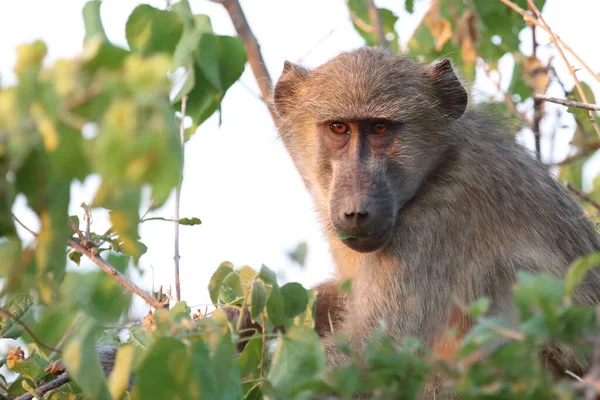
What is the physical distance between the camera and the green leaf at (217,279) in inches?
151

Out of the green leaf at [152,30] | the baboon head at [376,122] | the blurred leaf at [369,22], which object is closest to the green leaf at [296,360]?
the green leaf at [152,30]

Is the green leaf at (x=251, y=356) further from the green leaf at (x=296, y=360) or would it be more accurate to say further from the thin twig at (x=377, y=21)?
the thin twig at (x=377, y=21)

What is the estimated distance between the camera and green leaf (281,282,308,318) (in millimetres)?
3434

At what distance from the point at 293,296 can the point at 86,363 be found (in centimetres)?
128

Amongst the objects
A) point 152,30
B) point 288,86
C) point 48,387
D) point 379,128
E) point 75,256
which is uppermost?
point 288,86

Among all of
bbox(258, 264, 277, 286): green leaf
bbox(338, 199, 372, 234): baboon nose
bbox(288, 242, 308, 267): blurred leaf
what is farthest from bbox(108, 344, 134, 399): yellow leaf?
bbox(338, 199, 372, 234): baboon nose

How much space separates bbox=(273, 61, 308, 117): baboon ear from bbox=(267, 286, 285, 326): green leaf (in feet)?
10.3

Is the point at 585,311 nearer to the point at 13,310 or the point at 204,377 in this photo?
the point at 204,377

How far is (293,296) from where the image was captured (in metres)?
3.44

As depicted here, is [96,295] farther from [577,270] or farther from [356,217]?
[356,217]

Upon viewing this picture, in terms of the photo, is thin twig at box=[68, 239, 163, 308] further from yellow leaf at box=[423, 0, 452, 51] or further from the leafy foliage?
yellow leaf at box=[423, 0, 452, 51]

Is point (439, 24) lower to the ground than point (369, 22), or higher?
lower

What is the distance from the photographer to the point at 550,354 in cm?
522

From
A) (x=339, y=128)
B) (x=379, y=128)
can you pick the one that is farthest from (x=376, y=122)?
(x=339, y=128)
